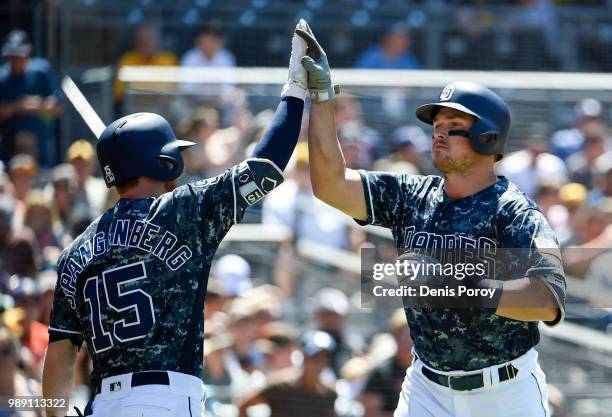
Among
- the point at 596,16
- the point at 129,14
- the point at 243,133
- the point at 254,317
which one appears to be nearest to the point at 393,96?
the point at 243,133

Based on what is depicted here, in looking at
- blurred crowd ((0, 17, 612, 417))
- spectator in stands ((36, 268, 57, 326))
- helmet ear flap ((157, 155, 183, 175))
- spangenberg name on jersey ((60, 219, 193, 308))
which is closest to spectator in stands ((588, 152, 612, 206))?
blurred crowd ((0, 17, 612, 417))

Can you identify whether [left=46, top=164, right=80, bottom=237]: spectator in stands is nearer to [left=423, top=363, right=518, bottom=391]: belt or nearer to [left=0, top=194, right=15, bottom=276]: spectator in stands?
[left=0, top=194, right=15, bottom=276]: spectator in stands

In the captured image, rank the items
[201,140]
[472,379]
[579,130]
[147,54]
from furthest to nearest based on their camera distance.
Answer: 1. [147,54]
2. [579,130]
3. [201,140]
4. [472,379]

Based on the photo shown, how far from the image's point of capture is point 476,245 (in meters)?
4.61

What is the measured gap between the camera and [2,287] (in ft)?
24.1

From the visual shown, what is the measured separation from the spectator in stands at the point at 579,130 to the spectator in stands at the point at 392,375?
2465 mm

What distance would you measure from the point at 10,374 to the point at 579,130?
15.2ft

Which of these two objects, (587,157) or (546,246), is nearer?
(546,246)

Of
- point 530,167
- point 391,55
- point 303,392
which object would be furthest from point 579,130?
point 303,392

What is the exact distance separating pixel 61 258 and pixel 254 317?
121 inches

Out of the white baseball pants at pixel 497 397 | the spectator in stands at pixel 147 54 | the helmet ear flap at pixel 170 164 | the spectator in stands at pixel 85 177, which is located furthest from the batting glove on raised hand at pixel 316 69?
the spectator in stands at pixel 147 54

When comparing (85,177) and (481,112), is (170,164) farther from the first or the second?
(85,177)

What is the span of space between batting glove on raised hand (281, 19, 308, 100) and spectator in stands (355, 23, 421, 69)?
6671 mm

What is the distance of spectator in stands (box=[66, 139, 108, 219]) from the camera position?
27.0 ft
